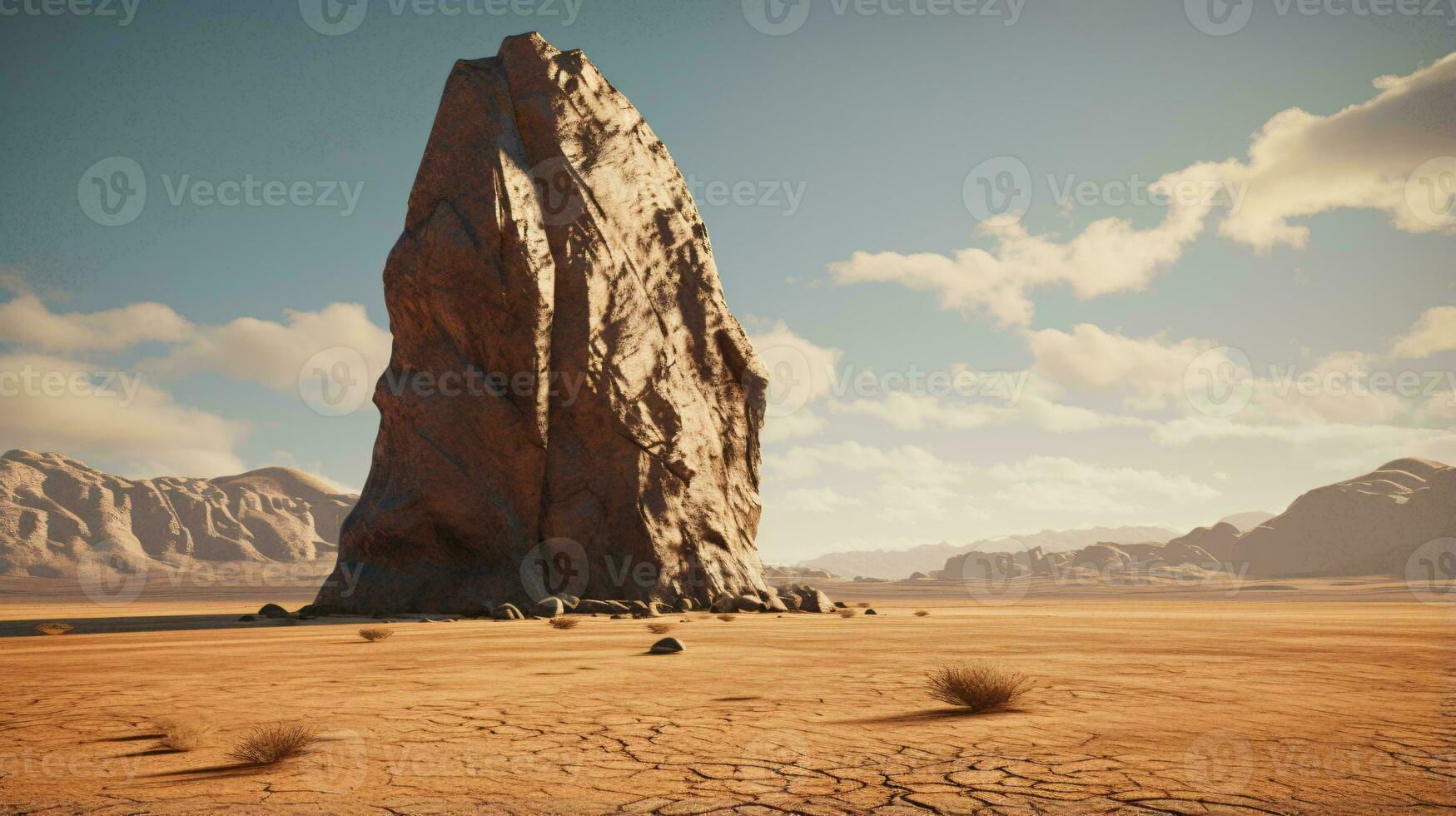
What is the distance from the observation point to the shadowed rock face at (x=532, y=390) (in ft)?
72.1

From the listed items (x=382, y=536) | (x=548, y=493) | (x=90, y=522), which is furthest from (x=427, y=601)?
(x=90, y=522)

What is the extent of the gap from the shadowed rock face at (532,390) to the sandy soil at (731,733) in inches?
449

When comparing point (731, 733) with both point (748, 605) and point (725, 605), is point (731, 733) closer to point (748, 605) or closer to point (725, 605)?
point (725, 605)

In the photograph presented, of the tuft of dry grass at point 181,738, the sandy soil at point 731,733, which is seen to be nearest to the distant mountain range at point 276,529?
the sandy soil at point 731,733

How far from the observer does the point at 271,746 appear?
4.34m

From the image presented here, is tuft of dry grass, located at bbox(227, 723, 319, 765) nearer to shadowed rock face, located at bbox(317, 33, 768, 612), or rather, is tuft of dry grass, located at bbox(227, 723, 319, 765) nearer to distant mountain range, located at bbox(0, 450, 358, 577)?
shadowed rock face, located at bbox(317, 33, 768, 612)

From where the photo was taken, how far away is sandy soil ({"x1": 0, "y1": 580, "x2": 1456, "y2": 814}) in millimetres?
3604

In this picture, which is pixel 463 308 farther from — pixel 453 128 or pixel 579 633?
pixel 579 633

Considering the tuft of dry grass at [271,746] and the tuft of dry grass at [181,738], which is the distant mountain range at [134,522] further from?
the tuft of dry grass at [271,746]

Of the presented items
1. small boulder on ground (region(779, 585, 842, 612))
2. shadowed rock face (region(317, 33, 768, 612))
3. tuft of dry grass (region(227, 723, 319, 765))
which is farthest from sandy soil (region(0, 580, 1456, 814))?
small boulder on ground (region(779, 585, 842, 612))

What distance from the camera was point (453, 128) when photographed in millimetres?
24344

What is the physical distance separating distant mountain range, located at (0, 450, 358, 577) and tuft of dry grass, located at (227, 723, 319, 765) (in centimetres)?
11816

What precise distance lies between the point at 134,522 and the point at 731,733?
13505 cm

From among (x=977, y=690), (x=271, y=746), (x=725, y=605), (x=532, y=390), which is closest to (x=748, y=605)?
(x=725, y=605)
